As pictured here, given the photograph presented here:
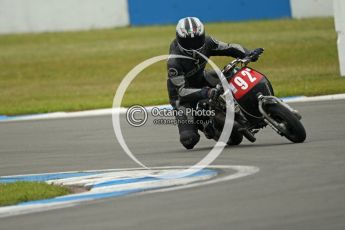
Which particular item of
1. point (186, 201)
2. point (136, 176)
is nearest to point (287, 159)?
point (136, 176)

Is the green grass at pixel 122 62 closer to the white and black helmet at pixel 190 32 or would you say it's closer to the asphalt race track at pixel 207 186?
the asphalt race track at pixel 207 186

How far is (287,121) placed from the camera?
38.8 ft

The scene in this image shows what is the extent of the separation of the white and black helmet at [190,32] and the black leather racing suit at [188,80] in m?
0.19

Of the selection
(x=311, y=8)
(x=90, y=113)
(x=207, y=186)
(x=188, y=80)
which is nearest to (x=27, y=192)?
(x=207, y=186)

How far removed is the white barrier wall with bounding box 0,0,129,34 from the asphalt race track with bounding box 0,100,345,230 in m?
21.6

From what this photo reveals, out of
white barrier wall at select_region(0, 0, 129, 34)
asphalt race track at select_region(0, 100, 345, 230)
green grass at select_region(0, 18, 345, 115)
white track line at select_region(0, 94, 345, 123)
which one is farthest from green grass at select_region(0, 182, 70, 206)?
white barrier wall at select_region(0, 0, 129, 34)

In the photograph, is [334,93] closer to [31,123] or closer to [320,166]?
[31,123]

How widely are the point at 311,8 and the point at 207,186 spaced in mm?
29878

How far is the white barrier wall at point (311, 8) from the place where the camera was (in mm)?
38281

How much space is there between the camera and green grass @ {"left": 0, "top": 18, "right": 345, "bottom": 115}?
923 inches

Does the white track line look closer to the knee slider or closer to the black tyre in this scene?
the knee slider

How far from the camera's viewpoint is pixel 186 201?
8492mm

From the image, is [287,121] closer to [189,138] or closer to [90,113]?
[189,138]

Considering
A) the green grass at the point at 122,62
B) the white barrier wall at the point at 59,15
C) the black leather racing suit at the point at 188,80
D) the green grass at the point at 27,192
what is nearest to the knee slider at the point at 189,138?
the black leather racing suit at the point at 188,80
